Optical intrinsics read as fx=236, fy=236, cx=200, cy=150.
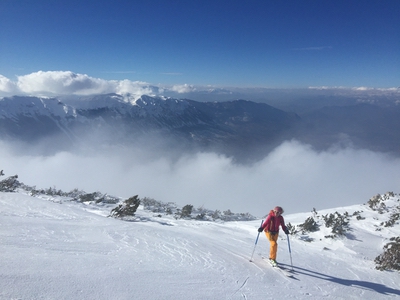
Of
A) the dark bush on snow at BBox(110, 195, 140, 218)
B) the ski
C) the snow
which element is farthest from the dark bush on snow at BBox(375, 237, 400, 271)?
the dark bush on snow at BBox(110, 195, 140, 218)

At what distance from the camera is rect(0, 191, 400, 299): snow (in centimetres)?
369

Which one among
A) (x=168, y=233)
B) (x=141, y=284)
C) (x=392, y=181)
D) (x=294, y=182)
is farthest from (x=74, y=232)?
(x=392, y=181)

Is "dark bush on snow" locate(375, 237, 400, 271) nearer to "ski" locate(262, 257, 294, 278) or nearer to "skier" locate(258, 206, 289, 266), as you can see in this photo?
"ski" locate(262, 257, 294, 278)

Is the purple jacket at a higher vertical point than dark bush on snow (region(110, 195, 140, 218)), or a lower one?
higher

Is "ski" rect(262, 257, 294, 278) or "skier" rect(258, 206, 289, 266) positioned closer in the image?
"ski" rect(262, 257, 294, 278)

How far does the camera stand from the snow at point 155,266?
3.69m

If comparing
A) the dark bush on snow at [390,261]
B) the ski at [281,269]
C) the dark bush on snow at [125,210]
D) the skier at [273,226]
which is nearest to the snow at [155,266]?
the ski at [281,269]

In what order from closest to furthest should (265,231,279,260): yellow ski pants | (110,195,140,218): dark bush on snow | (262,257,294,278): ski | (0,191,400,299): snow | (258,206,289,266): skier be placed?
(0,191,400,299): snow, (262,257,294,278): ski, (265,231,279,260): yellow ski pants, (258,206,289,266): skier, (110,195,140,218): dark bush on snow

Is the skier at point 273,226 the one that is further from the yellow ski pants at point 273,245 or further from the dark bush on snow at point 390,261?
the dark bush on snow at point 390,261

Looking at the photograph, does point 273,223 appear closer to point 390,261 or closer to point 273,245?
point 273,245

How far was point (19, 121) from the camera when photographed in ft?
598

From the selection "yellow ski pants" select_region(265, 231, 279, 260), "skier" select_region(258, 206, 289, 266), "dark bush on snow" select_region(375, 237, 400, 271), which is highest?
"skier" select_region(258, 206, 289, 266)

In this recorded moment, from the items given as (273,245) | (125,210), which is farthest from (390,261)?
(125,210)

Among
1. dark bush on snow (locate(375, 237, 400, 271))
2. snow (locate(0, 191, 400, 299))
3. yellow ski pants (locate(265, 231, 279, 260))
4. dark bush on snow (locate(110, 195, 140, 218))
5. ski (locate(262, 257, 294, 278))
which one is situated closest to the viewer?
snow (locate(0, 191, 400, 299))
